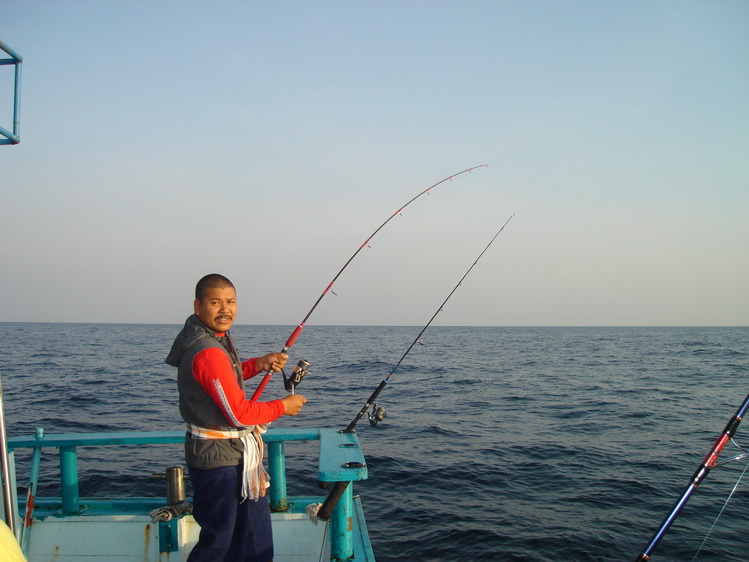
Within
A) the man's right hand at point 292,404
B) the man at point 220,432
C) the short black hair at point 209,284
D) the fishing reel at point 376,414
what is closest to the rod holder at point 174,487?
the man at point 220,432

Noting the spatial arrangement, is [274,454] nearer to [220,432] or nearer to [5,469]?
[220,432]

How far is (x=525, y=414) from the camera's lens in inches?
534

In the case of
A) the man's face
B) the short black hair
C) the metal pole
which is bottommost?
the metal pole

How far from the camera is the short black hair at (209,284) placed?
2863 millimetres

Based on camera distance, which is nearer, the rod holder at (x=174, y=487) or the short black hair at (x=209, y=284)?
the short black hair at (x=209, y=284)

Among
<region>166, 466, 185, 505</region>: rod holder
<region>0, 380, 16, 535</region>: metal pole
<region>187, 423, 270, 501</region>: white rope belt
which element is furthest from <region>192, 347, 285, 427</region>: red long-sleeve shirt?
<region>166, 466, 185, 505</region>: rod holder

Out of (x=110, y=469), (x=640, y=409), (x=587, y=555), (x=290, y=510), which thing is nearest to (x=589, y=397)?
(x=640, y=409)

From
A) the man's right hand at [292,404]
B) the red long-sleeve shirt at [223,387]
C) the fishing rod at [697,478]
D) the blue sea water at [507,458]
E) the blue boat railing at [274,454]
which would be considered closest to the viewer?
the red long-sleeve shirt at [223,387]

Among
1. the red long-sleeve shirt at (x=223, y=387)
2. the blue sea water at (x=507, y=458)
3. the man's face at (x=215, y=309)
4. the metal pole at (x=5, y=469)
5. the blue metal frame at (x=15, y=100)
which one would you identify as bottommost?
the blue sea water at (x=507, y=458)

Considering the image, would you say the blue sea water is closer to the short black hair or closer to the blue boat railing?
the blue boat railing

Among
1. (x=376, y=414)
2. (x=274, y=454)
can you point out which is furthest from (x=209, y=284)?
(x=376, y=414)

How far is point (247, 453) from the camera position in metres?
2.77

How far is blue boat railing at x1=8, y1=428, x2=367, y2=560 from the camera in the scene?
2891 mm

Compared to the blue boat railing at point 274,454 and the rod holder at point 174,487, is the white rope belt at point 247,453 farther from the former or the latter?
the rod holder at point 174,487
